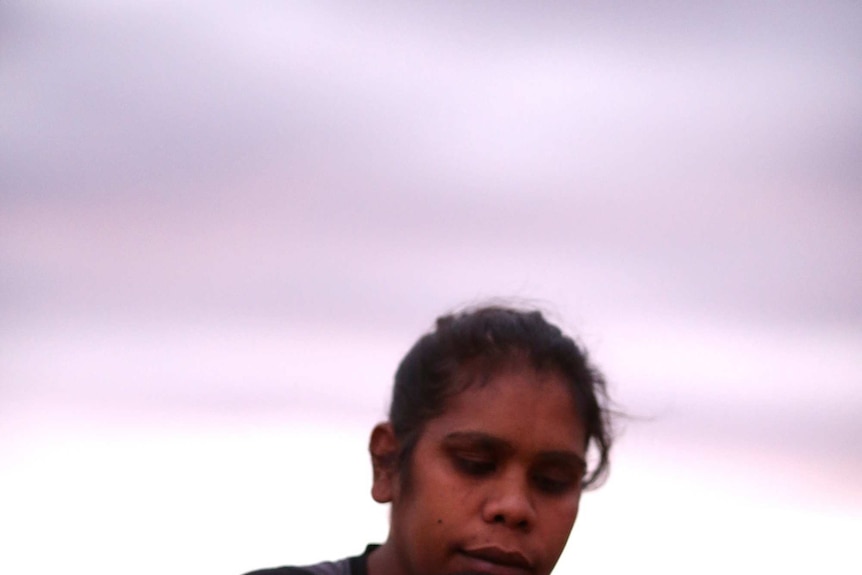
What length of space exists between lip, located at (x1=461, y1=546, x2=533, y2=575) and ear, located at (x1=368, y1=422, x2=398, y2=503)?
0.25m

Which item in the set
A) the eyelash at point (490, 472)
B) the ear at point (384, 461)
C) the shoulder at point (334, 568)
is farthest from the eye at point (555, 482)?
the shoulder at point (334, 568)

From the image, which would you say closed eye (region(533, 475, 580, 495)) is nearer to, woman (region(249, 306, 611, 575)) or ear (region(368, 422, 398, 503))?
woman (region(249, 306, 611, 575))

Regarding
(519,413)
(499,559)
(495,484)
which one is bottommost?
(499,559)

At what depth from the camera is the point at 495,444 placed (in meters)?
1.85

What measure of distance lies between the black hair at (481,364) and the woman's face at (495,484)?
35 mm

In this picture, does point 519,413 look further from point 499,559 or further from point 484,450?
point 499,559

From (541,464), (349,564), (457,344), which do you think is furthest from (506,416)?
(349,564)

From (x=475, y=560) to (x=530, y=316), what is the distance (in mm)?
519

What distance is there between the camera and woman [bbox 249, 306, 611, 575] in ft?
5.97

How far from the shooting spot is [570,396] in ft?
6.53

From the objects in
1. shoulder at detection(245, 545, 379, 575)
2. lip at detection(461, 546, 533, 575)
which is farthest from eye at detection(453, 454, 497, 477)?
shoulder at detection(245, 545, 379, 575)

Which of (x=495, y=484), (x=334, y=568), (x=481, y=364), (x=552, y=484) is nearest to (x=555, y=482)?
(x=552, y=484)

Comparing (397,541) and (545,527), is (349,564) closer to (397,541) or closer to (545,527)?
(397,541)

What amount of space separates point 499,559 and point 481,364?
0.35m
